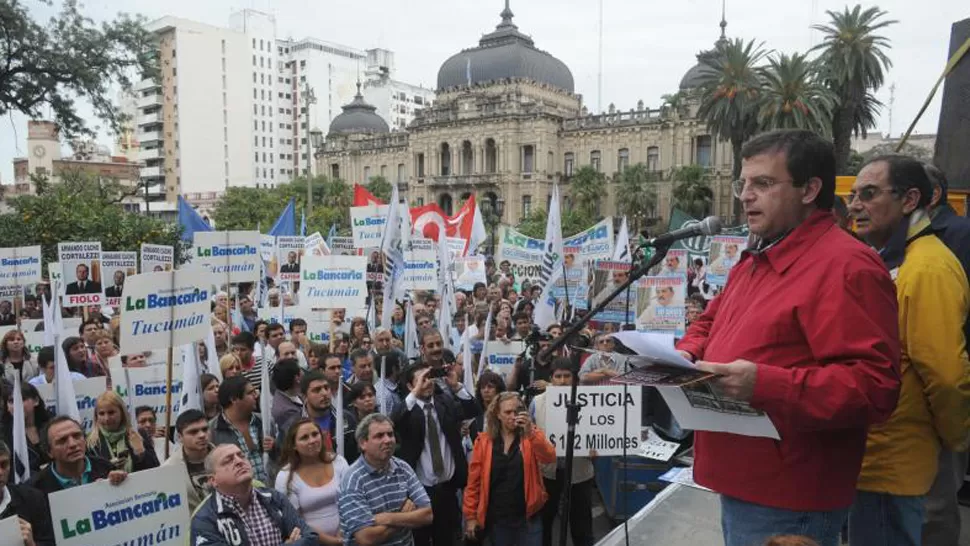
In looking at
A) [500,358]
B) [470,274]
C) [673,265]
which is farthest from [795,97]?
[500,358]

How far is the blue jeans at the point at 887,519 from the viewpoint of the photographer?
2.56m

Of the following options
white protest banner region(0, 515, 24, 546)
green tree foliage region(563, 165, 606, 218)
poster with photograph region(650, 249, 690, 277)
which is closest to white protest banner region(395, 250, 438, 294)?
poster with photograph region(650, 249, 690, 277)

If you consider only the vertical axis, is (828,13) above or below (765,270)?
above

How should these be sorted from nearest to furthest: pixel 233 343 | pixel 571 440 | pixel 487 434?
pixel 571 440 → pixel 487 434 → pixel 233 343

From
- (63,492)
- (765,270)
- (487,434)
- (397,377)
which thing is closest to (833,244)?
(765,270)

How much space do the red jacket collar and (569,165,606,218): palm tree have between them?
187 feet

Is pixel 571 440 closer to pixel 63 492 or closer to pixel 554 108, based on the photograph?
pixel 63 492

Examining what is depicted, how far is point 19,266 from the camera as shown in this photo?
10.2 meters

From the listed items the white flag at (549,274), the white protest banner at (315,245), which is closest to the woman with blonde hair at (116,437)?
the white flag at (549,274)

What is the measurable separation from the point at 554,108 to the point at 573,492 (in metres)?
64.1

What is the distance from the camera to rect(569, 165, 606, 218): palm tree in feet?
195

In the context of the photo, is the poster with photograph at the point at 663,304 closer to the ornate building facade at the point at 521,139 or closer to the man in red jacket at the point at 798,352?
the man in red jacket at the point at 798,352

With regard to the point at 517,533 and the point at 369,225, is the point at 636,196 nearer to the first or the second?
the point at 369,225

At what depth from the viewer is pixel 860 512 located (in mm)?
2621
